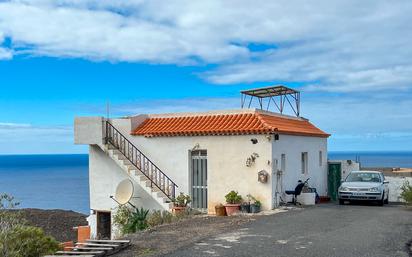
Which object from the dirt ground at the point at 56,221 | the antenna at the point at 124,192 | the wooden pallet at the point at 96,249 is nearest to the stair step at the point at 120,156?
the antenna at the point at 124,192

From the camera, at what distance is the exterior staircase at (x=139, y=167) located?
2083 cm

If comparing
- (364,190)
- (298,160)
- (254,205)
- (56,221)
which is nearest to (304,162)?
(298,160)

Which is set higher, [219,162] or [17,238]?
[219,162]

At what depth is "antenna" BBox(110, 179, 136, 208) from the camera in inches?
842

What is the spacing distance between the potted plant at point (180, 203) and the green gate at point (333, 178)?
913 cm

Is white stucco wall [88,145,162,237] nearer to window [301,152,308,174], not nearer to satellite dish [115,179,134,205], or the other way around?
satellite dish [115,179,134,205]

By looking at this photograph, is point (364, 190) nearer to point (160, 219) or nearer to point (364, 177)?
point (364, 177)

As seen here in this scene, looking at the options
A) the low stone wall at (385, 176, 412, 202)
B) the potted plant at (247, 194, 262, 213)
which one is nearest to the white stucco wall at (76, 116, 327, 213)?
the potted plant at (247, 194, 262, 213)

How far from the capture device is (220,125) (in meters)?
21.1

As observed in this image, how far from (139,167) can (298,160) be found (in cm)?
698

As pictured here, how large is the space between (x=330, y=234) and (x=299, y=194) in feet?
26.0

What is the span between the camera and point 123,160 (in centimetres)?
2181

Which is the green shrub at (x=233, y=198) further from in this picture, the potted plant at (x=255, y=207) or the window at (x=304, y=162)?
the window at (x=304, y=162)

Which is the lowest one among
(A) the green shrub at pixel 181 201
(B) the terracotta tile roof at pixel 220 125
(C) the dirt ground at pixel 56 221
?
(C) the dirt ground at pixel 56 221
